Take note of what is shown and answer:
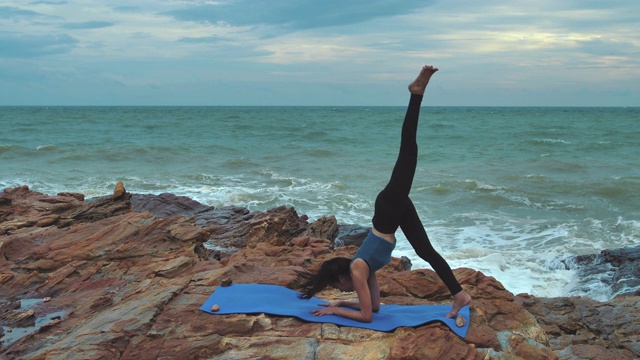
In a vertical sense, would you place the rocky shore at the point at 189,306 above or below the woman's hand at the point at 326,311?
below

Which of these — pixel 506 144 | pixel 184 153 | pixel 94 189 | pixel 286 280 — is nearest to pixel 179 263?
pixel 286 280

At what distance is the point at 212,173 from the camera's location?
1036 inches

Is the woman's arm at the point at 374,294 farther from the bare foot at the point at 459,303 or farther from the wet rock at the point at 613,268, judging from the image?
the wet rock at the point at 613,268

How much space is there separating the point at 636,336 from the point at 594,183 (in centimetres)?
1759

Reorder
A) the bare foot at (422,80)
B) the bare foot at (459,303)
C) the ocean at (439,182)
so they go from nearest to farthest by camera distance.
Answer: the bare foot at (422,80) < the bare foot at (459,303) < the ocean at (439,182)

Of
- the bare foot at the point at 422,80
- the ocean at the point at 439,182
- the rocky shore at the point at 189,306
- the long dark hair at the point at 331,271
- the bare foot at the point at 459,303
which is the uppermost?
the bare foot at the point at 422,80

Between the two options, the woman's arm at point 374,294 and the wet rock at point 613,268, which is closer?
the woman's arm at point 374,294

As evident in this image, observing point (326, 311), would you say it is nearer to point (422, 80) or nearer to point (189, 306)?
point (189, 306)

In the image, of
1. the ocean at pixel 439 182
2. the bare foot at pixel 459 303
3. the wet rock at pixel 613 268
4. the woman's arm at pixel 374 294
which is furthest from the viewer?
the ocean at pixel 439 182

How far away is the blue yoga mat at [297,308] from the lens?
5.75m

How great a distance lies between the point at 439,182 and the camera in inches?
944

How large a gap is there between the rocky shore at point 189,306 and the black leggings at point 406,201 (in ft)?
2.38

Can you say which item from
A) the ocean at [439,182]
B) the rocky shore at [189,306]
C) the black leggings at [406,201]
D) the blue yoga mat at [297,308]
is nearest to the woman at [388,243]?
the black leggings at [406,201]

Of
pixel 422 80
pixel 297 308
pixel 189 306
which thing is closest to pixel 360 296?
pixel 297 308
